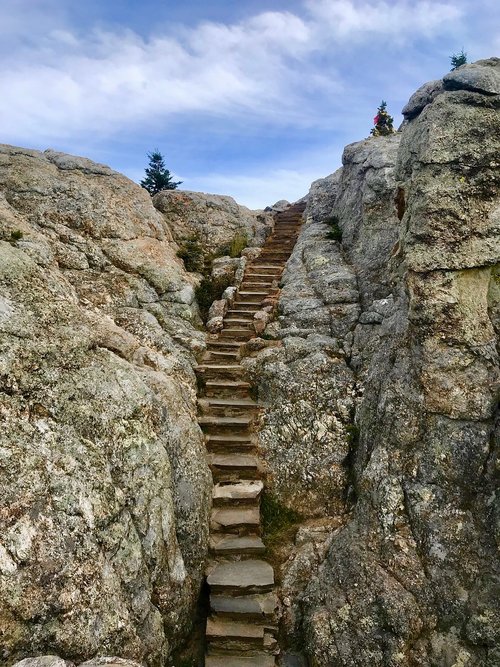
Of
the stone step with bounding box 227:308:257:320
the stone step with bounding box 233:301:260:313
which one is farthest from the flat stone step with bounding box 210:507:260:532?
the stone step with bounding box 233:301:260:313

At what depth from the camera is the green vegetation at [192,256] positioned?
68.1 ft

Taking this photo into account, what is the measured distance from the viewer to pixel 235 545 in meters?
11.0

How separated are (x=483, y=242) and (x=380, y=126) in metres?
20.8

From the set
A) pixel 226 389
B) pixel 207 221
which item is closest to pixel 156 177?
pixel 207 221

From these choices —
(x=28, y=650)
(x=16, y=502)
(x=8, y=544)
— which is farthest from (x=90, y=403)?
(x=28, y=650)

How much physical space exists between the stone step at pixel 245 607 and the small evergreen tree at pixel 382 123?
25.5 metres

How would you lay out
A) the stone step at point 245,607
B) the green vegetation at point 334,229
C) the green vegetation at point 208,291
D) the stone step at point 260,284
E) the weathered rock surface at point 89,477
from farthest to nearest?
the green vegetation at point 334,229 → the stone step at point 260,284 → the green vegetation at point 208,291 → the stone step at point 245,607 → the weathered rock surface at point 89,477

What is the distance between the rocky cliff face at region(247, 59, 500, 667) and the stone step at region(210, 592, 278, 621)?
50cm

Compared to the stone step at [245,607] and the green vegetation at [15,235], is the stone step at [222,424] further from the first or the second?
the green vegetation at [15,235]

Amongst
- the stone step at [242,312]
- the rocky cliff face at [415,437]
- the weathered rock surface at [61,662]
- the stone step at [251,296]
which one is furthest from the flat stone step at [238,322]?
the weathered rock surface at [61,662]

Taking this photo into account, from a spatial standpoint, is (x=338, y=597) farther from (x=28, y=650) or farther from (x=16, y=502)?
(x=16, y=502)

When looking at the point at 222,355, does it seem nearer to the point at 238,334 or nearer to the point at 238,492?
the point at 238,334

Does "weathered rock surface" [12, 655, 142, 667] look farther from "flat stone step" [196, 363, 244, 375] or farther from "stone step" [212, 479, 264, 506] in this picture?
"flat stone step" [196, 363, 244, 375]

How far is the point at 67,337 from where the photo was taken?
9.46 meters
